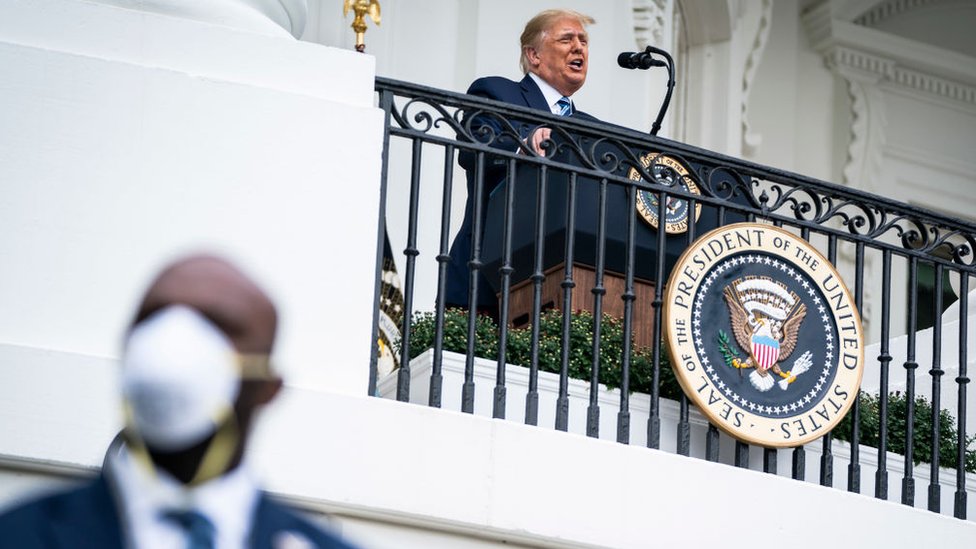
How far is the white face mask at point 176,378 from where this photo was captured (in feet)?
8.45

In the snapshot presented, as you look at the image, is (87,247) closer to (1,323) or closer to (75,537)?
(1,323)

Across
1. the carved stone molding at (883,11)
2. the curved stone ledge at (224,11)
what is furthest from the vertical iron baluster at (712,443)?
the carved stone molding at (883,11)

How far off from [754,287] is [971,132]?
7129 mm

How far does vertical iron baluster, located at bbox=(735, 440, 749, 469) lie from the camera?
6.73 meters

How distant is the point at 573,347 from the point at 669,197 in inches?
24.9

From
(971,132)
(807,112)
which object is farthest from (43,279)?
(971,132)

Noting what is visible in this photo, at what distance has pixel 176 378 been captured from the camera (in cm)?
259

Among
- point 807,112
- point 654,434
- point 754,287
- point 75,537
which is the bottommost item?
point 75,537

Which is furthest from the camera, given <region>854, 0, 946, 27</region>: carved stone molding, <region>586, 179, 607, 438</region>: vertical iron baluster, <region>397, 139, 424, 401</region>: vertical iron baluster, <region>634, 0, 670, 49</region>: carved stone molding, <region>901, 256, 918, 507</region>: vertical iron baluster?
<region>854, 0, 946, 27</region>: carved stone molding

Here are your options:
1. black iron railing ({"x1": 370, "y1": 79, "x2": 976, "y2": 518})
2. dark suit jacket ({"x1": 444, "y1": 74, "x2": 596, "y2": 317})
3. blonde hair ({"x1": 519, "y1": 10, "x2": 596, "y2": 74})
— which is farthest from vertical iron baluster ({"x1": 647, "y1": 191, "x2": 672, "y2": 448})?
blonde hair ({"x1": 519, "y1": 10, "x2": 596, "y2": 74})

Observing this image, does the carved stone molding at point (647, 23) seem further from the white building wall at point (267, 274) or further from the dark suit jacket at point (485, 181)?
the white building wall at point (267, 274)

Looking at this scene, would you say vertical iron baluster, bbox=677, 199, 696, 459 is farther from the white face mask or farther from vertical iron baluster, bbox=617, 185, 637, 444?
the white face mask

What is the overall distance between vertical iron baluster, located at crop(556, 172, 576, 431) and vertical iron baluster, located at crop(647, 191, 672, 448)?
10.9 inches

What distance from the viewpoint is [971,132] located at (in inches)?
535
